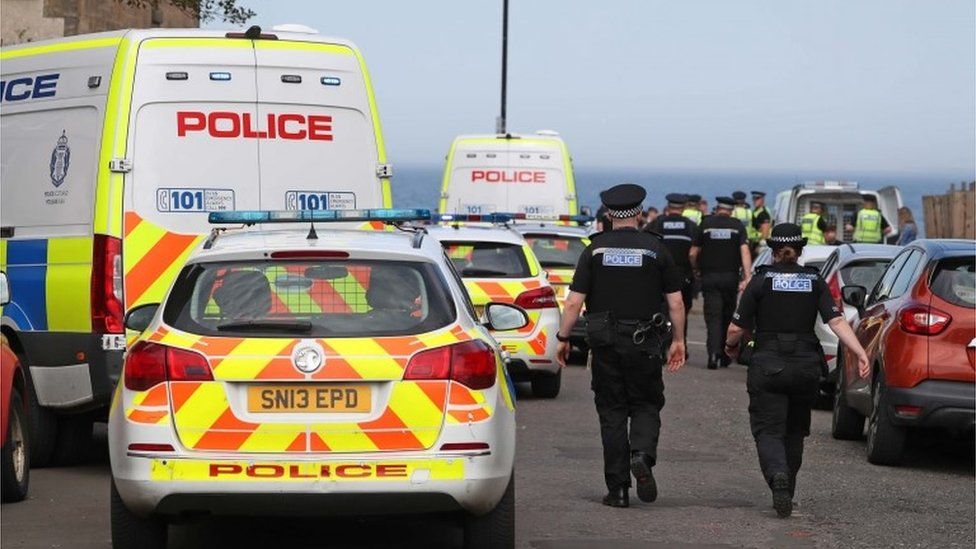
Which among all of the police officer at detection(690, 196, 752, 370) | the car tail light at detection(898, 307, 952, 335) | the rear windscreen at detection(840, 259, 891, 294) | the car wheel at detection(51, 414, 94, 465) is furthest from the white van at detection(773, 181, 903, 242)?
the car wheel at detection(51, 414, 94, 465)

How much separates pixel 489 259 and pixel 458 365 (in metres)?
9.08

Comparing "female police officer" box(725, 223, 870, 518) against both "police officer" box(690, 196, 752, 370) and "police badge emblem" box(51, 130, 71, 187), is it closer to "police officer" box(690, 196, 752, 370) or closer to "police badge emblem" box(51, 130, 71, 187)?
"police badge emblem" box(51, 130, 71, 187)

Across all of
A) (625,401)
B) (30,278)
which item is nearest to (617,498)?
(625,401)

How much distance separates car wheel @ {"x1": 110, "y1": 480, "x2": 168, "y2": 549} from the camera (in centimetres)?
819

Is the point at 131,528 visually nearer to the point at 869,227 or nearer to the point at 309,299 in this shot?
the point at 309,299

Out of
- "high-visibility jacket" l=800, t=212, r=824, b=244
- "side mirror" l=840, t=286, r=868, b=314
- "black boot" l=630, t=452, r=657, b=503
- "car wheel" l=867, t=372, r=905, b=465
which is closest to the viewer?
"black boot" l=630, t=452, r=657, b=503

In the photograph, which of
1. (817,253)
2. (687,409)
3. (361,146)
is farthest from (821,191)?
(361,146)

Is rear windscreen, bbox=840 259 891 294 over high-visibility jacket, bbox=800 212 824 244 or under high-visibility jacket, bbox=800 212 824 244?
over

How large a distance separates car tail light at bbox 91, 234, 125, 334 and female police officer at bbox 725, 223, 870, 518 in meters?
3.50

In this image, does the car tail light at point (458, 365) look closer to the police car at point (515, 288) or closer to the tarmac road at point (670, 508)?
the tarmac road at point (670, 508)

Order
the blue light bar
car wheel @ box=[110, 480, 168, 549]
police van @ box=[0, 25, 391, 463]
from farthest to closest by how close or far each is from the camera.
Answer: police van @ box=[0, 25, 391, 463]
the blue light bar
car wheel @ box=[110, 480, 168, 549]

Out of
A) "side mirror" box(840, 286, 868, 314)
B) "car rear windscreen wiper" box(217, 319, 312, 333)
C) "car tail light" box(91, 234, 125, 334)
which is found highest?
"car rear windscreen wiper" box(217, 319, 312, 333)

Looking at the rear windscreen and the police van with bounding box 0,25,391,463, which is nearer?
the police van with bounding box 0,25,391,463

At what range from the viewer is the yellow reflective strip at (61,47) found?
38.3 feet
